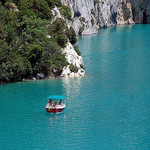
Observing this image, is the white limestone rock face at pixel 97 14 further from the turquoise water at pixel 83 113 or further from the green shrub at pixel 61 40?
the turquoise water at pixel 83 113

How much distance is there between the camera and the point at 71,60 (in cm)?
5866

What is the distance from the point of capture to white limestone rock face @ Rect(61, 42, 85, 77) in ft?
185

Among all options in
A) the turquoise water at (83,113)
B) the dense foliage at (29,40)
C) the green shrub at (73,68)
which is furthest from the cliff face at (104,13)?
the turquoise water at (83,113)

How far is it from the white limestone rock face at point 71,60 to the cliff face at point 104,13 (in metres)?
57.5

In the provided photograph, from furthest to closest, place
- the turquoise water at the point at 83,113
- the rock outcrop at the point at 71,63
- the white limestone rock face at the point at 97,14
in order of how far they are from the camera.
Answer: the white limestone rock face at the point at 97,14 → the rock outcrop at the point at 71,63 → the turquoise water at the point at 83,113

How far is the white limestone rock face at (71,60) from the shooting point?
56.3 m

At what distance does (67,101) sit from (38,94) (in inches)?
219

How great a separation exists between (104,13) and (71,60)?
111188mm

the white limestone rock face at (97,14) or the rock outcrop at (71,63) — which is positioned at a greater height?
the white limestone rock face at (97,14)

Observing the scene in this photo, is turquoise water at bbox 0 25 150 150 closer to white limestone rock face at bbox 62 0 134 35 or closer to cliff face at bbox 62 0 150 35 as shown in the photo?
white limestone rock face at bbox 62 0 134 35

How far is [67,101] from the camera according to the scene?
137 feet

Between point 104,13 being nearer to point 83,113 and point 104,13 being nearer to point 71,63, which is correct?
point 71,63

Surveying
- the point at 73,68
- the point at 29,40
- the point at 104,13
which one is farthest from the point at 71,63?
the point at 104,13

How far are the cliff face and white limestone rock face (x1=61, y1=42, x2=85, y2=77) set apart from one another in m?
57.5
